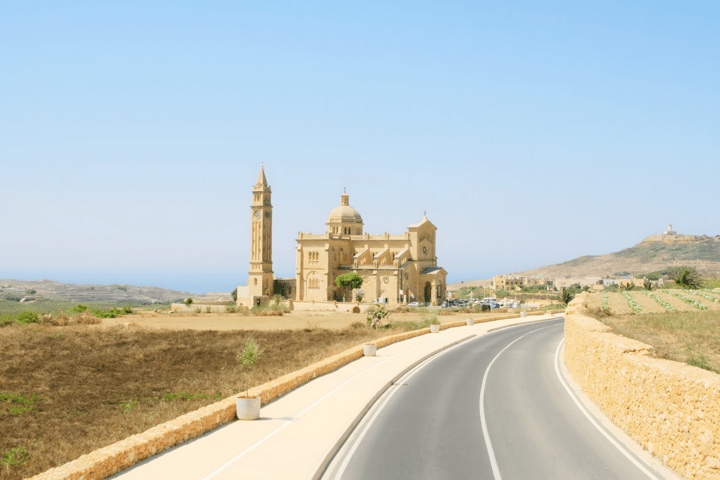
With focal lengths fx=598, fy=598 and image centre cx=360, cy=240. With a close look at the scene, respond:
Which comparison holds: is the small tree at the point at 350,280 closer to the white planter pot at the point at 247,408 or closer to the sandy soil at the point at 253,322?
the sandy soil at the point at 253,322

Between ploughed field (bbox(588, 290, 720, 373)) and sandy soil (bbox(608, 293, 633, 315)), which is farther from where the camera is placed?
sandy soil (bbox(608, 293, 633, 315))

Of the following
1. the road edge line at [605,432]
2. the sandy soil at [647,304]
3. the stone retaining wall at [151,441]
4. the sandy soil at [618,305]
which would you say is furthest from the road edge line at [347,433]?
the sandy soil at [647,304]

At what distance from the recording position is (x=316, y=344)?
3791 cm

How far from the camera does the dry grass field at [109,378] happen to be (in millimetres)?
14953

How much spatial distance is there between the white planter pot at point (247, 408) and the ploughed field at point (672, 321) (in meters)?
9.84

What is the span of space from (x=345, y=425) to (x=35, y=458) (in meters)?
6.68

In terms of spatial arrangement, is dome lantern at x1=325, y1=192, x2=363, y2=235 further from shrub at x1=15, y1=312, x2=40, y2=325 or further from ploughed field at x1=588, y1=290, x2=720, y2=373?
shrub at x1=15, y1=312, x2=40, y2=325

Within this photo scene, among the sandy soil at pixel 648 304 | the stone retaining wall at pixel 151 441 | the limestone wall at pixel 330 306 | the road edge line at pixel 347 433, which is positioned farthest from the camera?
the limestone wall at pixel 330 306

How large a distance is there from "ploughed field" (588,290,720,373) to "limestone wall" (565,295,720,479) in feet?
4.03

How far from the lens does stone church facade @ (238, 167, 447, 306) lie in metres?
87.6

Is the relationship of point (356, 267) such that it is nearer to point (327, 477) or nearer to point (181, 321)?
point (181, 321)

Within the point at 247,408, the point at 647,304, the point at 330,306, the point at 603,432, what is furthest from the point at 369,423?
the point at 330,306

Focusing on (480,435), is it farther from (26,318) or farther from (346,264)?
(346,264)

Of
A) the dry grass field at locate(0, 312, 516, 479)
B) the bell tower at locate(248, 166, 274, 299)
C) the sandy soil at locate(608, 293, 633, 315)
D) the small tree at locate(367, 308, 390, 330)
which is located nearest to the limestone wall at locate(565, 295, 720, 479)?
the dry grass field at locate(0, 312, 516, 479)
